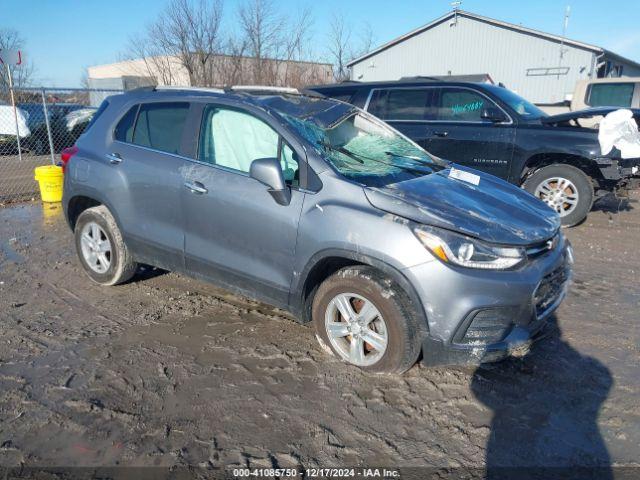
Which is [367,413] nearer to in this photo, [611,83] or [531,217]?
[531,217]

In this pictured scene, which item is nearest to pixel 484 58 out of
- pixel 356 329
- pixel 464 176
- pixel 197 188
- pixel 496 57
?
pixel 496 57

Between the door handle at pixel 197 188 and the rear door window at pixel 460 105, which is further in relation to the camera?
the rear door window at pixel 460 105

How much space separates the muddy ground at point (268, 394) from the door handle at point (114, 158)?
1217 millimetres

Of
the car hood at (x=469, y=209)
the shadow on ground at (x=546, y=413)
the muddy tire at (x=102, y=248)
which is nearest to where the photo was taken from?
the shadow on ground at (x=546, y=413)

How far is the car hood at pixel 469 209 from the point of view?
2.88 metres

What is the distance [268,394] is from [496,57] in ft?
91.6

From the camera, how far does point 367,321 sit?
3.05m

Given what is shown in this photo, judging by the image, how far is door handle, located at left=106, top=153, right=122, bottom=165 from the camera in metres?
4.12

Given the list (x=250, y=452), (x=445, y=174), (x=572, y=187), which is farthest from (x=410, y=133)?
(x=250, y=452)

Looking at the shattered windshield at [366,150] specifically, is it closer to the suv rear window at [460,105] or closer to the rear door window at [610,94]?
the suv rear window at [460,105]

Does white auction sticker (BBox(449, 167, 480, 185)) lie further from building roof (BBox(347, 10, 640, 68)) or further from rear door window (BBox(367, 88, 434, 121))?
building roof (BBox(347, 10, 640, 68))

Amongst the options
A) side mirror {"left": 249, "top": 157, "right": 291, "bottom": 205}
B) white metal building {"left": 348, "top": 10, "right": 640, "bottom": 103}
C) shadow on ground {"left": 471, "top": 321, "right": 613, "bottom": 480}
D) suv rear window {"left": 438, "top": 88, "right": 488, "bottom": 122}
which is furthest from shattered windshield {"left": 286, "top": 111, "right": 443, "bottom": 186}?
white metal building {"left": 348, "top": 10, "right": 640, "bottom": 103}

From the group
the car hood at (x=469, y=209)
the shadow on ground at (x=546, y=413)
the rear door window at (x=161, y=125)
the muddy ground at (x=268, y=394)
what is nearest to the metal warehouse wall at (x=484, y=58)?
the muddy ground at (x=268, y=394)

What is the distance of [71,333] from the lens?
12.2 ft
